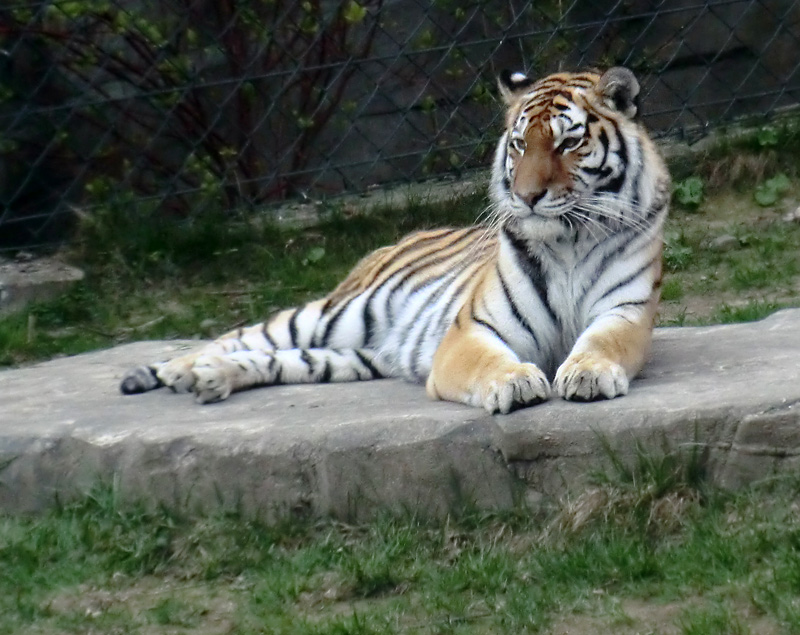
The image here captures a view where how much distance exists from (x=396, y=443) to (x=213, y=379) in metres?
0.97

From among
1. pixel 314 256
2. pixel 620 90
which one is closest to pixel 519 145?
pixel 620 90

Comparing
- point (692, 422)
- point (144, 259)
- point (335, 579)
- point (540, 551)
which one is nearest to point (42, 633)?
point (335, 579)

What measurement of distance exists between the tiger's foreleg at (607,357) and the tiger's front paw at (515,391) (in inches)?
2.8

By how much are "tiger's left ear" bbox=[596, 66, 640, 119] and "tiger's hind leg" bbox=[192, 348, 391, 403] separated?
4.13 ft

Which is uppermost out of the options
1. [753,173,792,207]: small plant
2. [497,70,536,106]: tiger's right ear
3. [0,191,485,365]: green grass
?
[497,70,536,106]: tiger's right ear

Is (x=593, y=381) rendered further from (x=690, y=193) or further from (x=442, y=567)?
(x=690, y=193)

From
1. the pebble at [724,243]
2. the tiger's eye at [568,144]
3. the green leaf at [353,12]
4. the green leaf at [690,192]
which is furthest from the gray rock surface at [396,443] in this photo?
the green leaf at [353,12]

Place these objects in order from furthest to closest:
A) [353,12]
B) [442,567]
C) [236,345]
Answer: [353,12] → [236,345] → [442,567]

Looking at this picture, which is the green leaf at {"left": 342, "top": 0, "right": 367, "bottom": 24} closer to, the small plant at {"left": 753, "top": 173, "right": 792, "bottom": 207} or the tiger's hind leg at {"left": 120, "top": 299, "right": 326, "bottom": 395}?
the tiger's hind leg at {"left": 120, "top": 299, "right": 326, "bottom": 395}

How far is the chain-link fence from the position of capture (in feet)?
21.2

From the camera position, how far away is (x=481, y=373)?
380 cm

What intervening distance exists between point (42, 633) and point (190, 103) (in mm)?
3905

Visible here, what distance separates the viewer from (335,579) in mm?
3361

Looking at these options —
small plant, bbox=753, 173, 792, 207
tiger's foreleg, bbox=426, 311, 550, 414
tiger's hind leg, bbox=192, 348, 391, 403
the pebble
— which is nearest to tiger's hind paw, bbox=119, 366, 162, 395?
tiger's hind leg, bbox=192, 348, 391, 403
